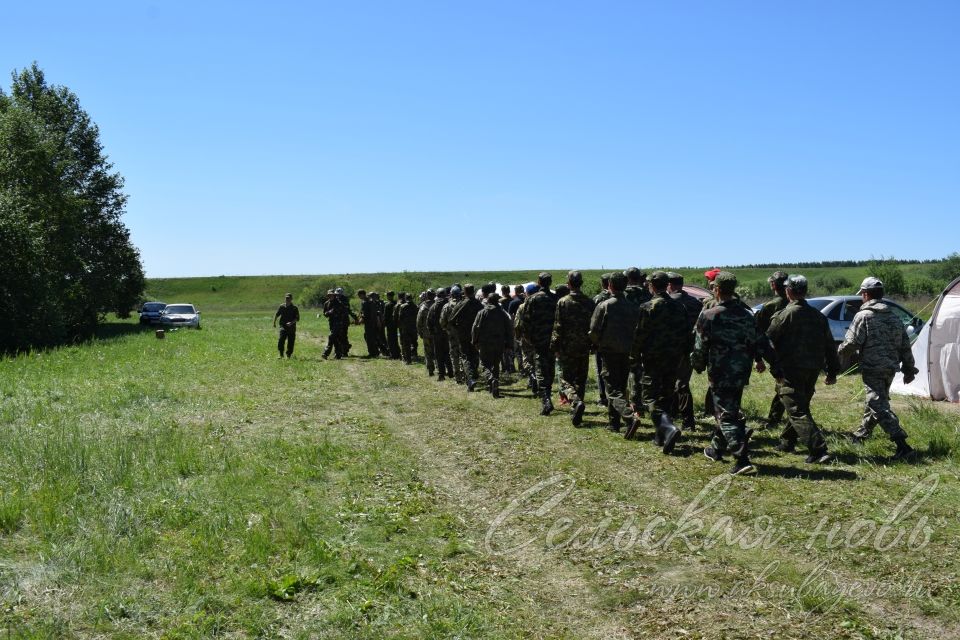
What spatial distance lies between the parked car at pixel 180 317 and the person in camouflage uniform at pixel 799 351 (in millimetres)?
40667

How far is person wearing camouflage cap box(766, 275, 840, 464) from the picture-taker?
27.6 ft

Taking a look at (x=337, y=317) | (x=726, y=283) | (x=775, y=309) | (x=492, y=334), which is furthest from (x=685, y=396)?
(x=337, y=317)

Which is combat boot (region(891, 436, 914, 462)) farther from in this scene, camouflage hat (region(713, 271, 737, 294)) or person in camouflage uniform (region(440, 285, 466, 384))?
person in camouflage uniform (region(440, 285, 466, 384))

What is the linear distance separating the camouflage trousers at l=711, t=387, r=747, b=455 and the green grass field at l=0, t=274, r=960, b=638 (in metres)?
0.33

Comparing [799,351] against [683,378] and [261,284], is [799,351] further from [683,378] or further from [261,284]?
[261,284]

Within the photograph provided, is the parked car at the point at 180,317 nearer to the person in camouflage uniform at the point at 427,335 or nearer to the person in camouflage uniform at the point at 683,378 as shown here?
the person in camouflage uniform at the point at 427,335

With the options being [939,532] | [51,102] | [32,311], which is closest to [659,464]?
[939,532]

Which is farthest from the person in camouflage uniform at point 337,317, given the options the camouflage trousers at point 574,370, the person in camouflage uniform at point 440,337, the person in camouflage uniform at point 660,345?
the person in camouflage uniform at point 660,345

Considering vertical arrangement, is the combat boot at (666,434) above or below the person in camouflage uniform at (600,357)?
below

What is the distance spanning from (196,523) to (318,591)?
1859 mm

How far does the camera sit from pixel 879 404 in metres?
8.66

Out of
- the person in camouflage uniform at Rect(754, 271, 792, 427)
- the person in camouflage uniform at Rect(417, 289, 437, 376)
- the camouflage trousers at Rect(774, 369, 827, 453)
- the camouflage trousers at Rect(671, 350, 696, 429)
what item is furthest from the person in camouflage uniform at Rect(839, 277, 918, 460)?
the person in camouflage uniform at Rect(417, 289, 437, 376)

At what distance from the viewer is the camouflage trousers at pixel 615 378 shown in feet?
33.4

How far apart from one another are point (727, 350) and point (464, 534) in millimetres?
3619
